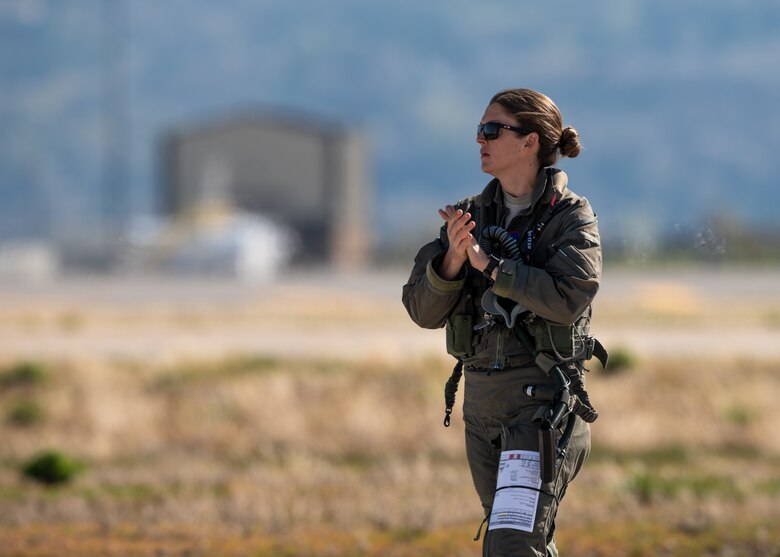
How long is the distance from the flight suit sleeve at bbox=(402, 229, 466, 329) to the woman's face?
0.40 meters

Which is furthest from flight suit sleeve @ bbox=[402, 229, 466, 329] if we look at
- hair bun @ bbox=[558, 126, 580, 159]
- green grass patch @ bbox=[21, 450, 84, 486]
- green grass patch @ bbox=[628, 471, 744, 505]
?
green grass patch @ bbox=[21, 450, 84, 486]

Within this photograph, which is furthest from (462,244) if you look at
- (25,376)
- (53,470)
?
(25,376)

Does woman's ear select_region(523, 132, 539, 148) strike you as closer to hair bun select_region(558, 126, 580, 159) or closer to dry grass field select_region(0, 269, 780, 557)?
hair bun select_region(558, 126, 580, 159)

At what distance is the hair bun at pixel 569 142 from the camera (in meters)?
5.29

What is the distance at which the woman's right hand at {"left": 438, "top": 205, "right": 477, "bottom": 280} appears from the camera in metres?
4.99

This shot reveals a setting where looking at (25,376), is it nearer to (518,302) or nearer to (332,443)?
(332,443)

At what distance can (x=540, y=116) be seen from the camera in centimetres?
518

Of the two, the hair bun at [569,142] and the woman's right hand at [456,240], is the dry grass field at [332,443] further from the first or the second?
the hair bun at [569,142]

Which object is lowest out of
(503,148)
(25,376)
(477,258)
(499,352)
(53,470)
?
(53,470)

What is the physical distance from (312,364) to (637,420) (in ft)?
18.8

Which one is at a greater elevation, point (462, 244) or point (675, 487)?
point (462, 244)

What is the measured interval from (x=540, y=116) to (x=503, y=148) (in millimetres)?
202

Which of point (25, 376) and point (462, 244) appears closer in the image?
point (462, 244)

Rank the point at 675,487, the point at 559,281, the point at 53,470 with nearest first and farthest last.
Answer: the point at 559,281 < the point at 675,487 < the point at 53,470
